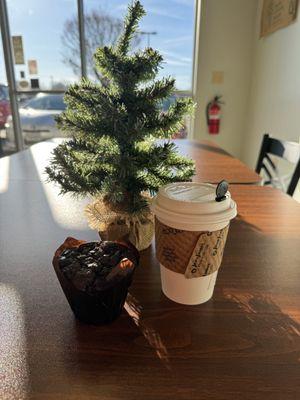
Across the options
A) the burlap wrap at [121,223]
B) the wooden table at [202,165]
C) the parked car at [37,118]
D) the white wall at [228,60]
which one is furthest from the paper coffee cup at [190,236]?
the parked car at [37,118]

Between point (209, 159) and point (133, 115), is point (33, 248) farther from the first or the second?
point (209, 159)

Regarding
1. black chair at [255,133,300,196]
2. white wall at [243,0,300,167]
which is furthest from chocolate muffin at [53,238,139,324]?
white wall at [243,0,300,167]

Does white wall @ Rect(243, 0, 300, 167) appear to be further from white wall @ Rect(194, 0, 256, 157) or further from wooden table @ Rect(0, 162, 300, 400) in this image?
wooden table @ Rect(0, 162, 300, 400)

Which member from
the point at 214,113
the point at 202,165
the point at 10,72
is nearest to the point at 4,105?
the point at 10,72

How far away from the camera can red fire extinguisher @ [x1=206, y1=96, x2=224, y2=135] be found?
340 cm

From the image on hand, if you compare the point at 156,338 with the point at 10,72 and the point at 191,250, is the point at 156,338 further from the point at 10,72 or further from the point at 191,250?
the point at 10,72

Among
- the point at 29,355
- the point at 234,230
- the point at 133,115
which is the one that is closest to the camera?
the point at 29,355

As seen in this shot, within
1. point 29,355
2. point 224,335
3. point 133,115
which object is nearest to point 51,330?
point 29,355

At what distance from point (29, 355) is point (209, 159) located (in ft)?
4.40

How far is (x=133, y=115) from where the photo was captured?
0.54 meters

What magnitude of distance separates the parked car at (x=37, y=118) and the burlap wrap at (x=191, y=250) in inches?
137

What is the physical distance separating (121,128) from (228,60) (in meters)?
3.28

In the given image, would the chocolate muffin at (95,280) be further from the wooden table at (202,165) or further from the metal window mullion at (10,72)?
the metal window mullion at (10,72)

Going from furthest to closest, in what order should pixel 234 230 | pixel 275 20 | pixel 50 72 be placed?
pixel 50 72 → pixel 275 20 → pixel 234 230
